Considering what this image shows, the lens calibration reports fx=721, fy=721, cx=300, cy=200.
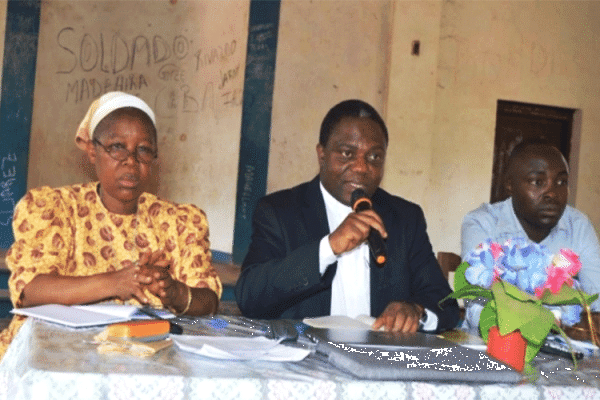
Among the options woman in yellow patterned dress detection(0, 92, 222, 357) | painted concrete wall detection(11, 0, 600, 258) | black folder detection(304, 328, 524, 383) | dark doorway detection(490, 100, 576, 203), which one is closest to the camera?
black folder detection(304, 328, 524, 383)

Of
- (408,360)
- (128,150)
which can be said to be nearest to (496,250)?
(408,360)

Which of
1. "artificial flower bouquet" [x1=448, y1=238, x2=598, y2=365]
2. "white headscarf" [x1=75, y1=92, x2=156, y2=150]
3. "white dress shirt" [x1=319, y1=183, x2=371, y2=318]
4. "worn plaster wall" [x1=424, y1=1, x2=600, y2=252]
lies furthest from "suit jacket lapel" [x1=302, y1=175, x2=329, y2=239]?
"worn plaster wall" [x1=424, y1=1, x2=600, y2=252]

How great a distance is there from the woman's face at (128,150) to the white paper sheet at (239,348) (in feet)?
3.28

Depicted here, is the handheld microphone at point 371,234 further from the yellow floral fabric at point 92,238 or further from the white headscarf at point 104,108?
the white headscarf at point 104,108

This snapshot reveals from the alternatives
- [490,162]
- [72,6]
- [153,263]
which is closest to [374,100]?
[490,162]

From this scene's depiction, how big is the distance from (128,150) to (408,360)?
4.69 feet

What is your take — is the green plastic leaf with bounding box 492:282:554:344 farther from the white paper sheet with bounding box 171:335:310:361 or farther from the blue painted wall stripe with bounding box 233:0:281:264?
the blue painted wall stripe with bounding box 233:0:281:264

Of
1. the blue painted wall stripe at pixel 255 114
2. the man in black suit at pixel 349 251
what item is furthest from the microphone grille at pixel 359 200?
the blue painted wall stripe at pixel 255 114

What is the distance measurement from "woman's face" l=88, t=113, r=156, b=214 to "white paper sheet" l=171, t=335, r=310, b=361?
39.4 inches

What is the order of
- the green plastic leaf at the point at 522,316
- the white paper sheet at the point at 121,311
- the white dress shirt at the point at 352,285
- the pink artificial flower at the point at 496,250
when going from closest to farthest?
the green plastic leaf at the point at 522,316 → the pink artificial flower at the point at 496,250 → the white paper sheet at the point at 121,311 → the white dress shirt at the point at 352,285

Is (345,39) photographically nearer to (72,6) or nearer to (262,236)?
(72,6)

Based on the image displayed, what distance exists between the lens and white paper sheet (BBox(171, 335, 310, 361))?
158 cm

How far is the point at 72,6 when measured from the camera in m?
6.41

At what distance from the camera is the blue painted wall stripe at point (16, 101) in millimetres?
5773
